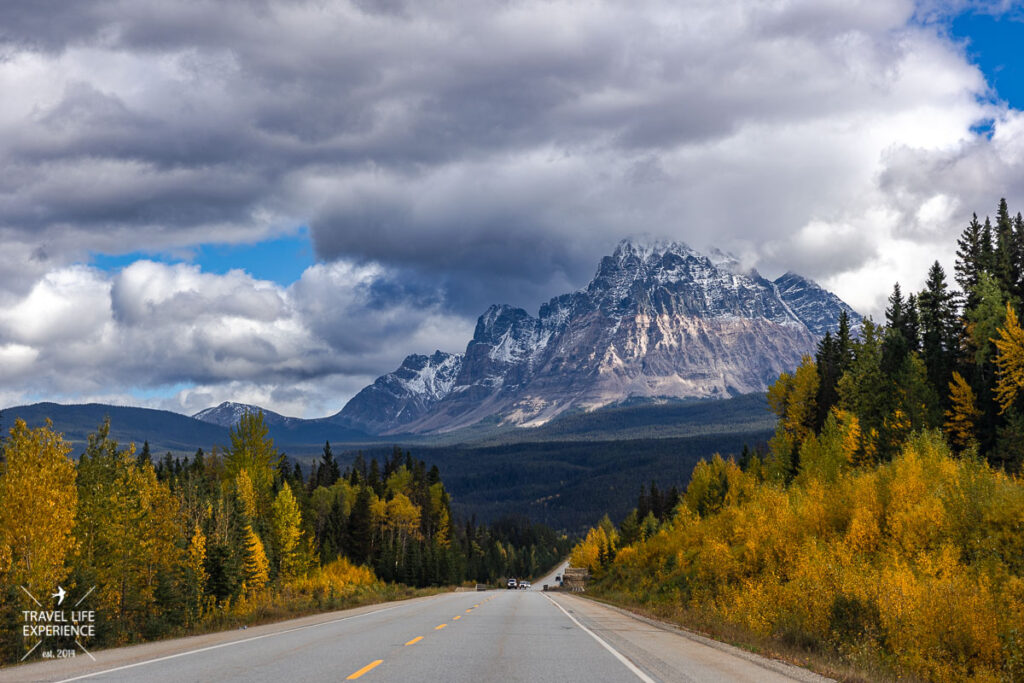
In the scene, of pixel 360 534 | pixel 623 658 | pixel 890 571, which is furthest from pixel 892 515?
pixel 360 534

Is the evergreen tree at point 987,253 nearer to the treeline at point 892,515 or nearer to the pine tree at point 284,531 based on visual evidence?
the treeline at point 892,515

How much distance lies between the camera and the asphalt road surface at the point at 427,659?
43.8 feet

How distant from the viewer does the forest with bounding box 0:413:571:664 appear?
23.6 metres

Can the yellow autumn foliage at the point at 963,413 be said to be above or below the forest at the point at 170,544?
above

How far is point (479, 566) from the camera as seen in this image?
145750mm

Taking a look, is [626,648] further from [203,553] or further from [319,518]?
[319,518]

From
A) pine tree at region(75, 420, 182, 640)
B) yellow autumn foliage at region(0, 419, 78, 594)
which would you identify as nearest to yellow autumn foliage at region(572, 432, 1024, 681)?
yellow autumn foliage at region(0, 419, 78, 594)

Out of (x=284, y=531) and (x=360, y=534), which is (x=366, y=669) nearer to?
(x=284, y=531)

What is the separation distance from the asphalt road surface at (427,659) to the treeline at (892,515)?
3.30 metres

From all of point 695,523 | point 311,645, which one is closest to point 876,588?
point 311,645

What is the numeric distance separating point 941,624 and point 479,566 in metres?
134

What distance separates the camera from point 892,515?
104ft

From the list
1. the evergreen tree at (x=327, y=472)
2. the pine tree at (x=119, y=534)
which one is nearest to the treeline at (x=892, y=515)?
the pine tree at (x=119, y=534)

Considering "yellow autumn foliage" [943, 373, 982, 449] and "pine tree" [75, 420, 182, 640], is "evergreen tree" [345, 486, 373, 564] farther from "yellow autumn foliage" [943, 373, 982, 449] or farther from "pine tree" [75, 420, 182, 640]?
"yellow autumn foliage" [943, 373, 982, 449]
